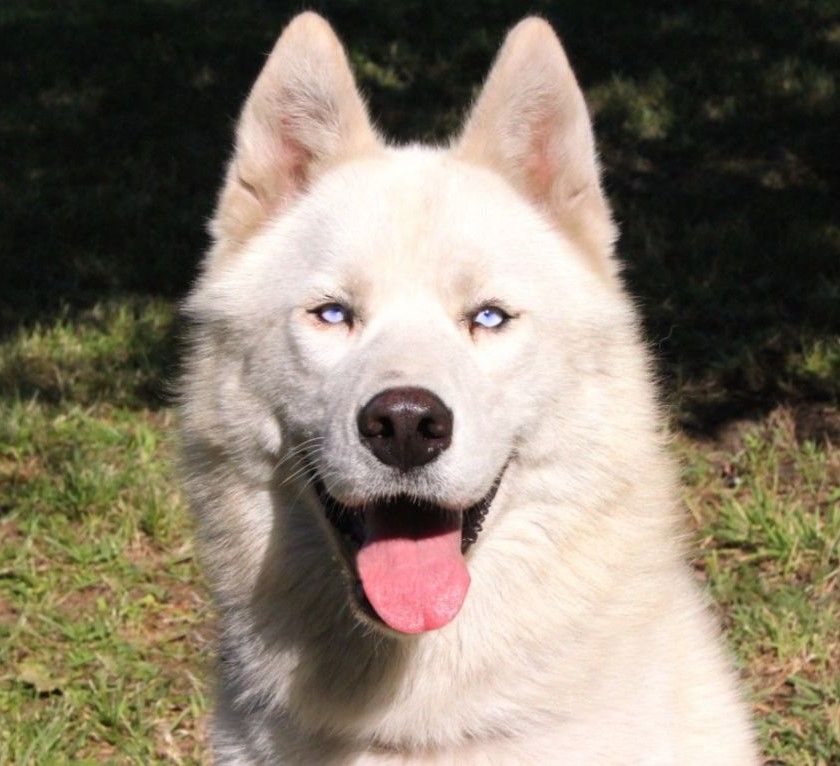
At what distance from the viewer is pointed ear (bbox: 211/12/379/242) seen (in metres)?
3.30

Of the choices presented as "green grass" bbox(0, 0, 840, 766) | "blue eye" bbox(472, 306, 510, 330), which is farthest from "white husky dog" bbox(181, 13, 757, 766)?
"green grass" bbox(0, 0, 840, 766)

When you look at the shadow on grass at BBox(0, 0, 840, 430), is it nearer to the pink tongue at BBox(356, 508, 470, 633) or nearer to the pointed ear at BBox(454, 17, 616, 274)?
the pointed ear at BBox(454, 17, 616, 274)

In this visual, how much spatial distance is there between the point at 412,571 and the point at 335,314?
0.65m

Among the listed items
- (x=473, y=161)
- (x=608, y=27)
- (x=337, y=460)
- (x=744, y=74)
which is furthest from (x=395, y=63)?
(x=337, y=460)

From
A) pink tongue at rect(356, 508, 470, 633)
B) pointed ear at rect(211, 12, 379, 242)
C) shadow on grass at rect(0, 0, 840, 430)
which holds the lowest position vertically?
shadow on grass at rect(0, 0, 840, 430)

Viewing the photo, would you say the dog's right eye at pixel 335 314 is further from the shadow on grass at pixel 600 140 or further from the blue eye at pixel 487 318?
the shadow on grass at pixel 600 140

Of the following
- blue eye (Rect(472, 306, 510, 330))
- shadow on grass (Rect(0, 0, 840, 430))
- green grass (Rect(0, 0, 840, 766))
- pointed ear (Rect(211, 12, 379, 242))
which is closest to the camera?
blue eye (Rect(472, 306, 510, 330))

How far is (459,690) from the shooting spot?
3.06 metres

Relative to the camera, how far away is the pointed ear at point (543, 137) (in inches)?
126

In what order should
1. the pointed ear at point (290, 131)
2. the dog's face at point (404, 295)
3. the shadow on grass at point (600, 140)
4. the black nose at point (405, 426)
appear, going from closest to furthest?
the black nose at point (405, 426) → the dog's face at point (404, 295) → the pointed ear at point (290, 131) → the shadow on grass at point (600, 140)

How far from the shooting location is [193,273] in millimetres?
7207

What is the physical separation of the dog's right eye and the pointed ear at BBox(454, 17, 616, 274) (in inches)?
22.4

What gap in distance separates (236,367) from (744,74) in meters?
6.11

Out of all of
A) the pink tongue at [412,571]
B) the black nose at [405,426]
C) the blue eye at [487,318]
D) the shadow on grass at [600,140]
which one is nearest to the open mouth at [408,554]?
the pink tongue at [412,571]
